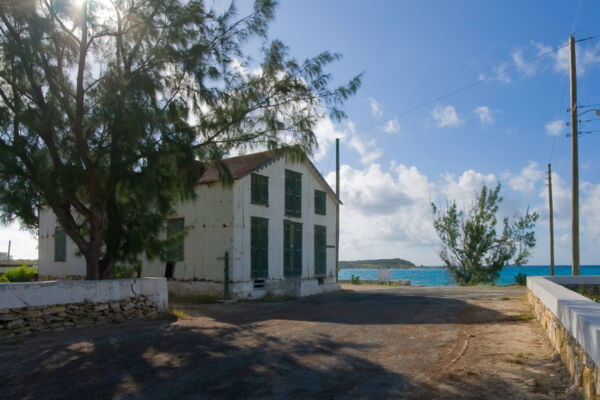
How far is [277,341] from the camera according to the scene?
7785mm

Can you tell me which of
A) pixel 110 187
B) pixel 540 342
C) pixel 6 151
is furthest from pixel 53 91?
pixel 540 342

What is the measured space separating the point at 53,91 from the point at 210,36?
355cm

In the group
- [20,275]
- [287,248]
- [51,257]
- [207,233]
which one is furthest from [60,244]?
[287,248]

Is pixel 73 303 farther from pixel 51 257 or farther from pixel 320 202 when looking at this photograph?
pixel 51 257

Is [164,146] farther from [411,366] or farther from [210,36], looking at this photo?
[411,366]

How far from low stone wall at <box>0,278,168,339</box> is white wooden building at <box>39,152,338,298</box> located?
14.8 feet

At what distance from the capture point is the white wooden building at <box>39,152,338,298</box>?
1605cm

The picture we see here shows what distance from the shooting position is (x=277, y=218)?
58.7 feet

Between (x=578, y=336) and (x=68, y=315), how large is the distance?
864 centimetres

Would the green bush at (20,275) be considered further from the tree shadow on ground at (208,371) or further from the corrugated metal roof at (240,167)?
the tree shadow on ground at (208,371)

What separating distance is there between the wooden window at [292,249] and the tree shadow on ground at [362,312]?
11.8ft

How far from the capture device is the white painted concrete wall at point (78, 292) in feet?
27.5

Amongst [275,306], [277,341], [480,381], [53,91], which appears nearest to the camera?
[480,381]

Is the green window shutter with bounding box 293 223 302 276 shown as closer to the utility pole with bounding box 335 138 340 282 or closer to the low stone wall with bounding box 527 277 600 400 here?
the utility pole with bounding box 335 138 340 282
